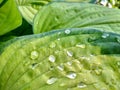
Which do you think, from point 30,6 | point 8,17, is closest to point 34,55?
point 8,17

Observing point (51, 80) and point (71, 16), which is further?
point (71, 16)

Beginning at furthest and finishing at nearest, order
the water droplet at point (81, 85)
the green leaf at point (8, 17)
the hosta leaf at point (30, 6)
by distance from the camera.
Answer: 1. the hosta leaf at point (30, 6)
2. the green leaf at point (8, 17)
3. the water droplet at point (81, 85)

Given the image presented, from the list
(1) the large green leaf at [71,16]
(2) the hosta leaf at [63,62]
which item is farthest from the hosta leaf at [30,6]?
(2) the hosta leaf at [63,62]

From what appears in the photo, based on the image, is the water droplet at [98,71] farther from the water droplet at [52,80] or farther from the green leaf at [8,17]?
the green leaf at [8,17]

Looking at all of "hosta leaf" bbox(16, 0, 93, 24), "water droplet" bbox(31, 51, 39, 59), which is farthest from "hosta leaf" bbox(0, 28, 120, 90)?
"hosta leaf" bbox(16, 0, 93, 24)

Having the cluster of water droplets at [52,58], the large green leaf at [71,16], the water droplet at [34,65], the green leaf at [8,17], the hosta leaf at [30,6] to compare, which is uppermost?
the cluster of water droplets at [52,58]

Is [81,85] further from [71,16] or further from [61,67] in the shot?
[71,16]

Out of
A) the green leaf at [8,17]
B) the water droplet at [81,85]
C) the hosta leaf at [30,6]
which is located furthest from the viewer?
the hosta leaf at [30,6]
